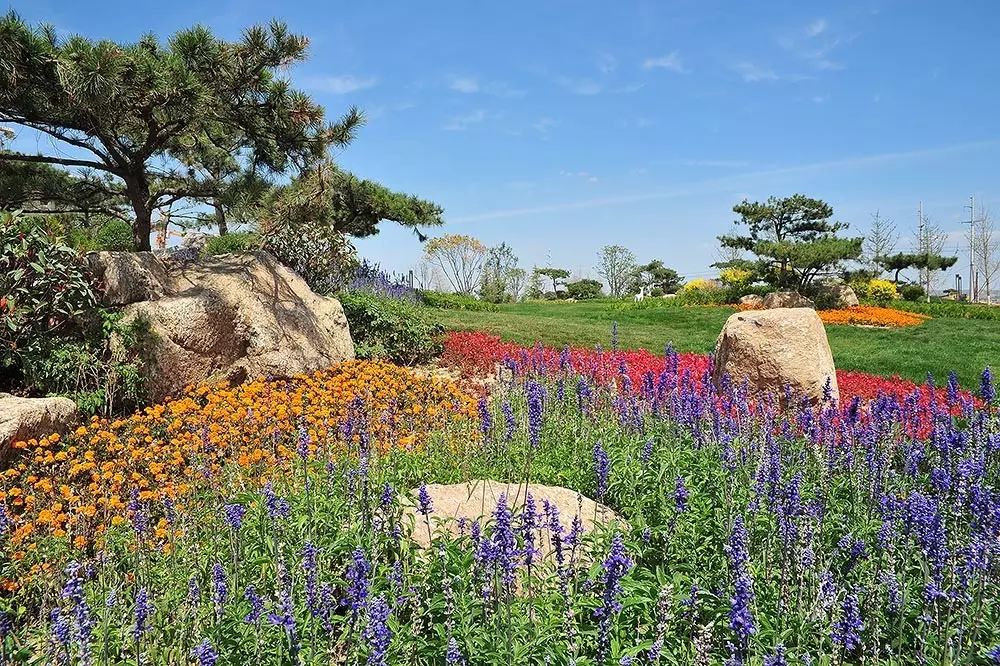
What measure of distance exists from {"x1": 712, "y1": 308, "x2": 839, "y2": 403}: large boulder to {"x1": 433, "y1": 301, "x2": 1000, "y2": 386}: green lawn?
4.92m

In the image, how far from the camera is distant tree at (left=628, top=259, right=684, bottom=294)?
2327 inches

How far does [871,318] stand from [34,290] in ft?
83.2

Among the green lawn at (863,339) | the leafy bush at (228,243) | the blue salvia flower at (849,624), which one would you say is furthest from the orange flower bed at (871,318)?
the blue salvia flower at (849,624)

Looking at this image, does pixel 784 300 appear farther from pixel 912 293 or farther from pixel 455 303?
pixel 455 303

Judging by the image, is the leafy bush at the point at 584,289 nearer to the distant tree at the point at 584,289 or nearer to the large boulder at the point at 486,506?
the distant tree at the point at 584,289

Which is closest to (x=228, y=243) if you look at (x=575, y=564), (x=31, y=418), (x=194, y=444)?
(x=31, y=418)

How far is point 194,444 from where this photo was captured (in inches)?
217

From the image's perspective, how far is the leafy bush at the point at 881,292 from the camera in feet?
105

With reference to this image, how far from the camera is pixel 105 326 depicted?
7.69 meters

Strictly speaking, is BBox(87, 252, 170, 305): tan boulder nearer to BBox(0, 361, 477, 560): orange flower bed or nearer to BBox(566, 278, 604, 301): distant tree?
BBox(0, 361, 477, 560): orange flower bed

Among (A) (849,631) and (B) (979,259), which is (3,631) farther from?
(B) (979,259)

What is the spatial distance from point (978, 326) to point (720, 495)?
2216 centimetres

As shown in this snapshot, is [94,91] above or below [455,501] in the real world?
above

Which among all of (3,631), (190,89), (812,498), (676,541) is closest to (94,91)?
(190,89)
